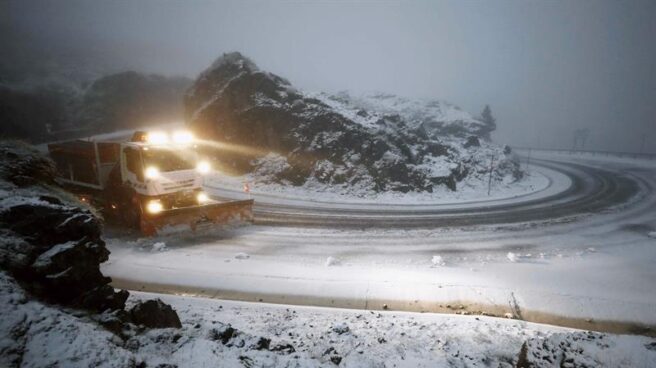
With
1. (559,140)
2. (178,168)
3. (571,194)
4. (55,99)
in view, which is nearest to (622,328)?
(178,168)

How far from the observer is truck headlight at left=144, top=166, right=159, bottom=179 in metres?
12.4

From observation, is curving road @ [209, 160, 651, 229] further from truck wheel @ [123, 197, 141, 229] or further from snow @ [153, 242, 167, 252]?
truck wheel @ [123, 197, 141, 229]

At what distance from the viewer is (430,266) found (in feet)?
37.8

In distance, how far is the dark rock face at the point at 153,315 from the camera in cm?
641

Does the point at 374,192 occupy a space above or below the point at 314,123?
below

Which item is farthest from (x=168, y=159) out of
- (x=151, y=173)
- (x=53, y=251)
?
(x=53, y=251)

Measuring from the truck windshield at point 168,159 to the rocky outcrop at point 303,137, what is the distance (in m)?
13.3

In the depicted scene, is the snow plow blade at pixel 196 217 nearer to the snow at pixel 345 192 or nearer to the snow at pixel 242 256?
the snow at pixel 242 256

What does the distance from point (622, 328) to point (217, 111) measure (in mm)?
31072

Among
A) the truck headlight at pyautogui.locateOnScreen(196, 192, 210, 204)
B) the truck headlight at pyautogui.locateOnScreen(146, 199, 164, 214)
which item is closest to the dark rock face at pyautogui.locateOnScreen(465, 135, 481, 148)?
the truck headlight at pyautogui.locateOnScreen(196, 192, 210, 204)

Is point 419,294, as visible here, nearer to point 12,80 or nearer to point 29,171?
point 29,171

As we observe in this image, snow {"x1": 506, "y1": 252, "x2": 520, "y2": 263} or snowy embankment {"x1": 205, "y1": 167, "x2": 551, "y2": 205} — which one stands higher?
snowy embankment {"x1": 205, "y1": 167, "x2": 551, "y2": 205}

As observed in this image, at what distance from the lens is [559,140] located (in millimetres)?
164125

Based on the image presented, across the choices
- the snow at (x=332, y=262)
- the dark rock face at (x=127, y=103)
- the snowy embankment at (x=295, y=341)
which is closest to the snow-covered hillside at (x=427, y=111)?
the dark rock face at (x=127, y=103)
